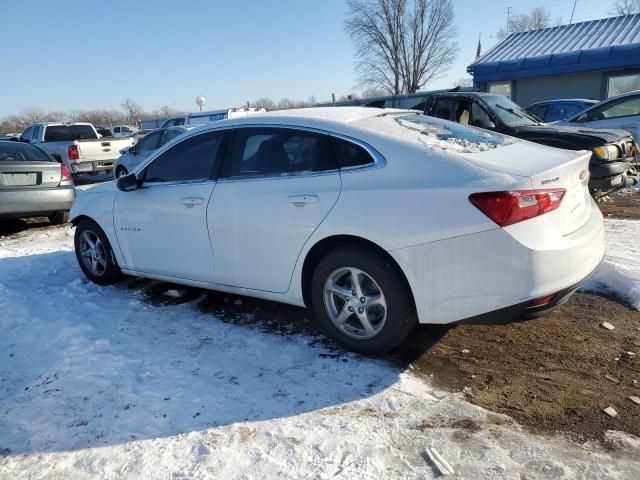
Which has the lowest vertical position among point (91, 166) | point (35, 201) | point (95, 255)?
point (95, 255)

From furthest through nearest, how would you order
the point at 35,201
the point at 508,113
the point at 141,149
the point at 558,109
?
the point at 558,109 → the point at 141,149 → the point at 508,113 → the point at 35,201

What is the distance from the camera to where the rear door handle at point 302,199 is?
3.37 m

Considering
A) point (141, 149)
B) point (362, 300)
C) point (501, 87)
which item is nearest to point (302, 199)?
point (362, 300)

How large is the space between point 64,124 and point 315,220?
47.3ft

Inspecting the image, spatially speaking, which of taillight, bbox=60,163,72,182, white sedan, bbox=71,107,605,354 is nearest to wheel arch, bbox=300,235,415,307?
white sedan, bbox=71,107,605,354

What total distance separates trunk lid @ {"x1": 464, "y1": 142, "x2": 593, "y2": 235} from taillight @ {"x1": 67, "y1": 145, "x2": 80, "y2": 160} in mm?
12391

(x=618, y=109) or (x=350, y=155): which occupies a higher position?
(x=618, y=109)

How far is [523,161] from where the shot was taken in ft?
10.3

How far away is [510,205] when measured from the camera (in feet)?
9.09

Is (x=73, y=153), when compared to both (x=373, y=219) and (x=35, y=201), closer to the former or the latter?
(x=35, y=201)

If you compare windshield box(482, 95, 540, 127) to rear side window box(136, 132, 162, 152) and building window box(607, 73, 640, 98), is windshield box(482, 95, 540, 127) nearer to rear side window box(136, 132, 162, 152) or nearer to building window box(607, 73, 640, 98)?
rear side window box(136, 132, 162, 152)

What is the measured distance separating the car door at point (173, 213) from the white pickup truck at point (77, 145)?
971cm

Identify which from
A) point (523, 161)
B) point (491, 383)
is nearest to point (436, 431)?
point (491, 383)

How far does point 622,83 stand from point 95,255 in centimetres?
2042
